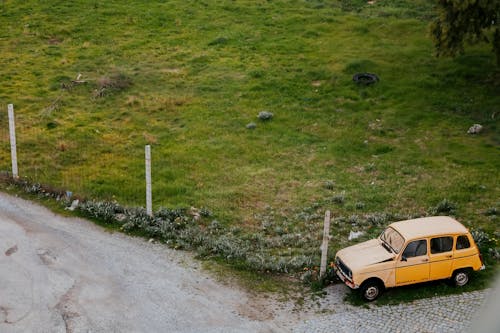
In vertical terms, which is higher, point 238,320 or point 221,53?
point 221,53

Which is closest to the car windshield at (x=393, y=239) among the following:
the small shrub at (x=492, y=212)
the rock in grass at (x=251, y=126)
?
the small shrub at (x=492, y=212)

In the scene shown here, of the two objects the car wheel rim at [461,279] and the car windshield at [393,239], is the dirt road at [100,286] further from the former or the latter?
the car wheel rim at [461,279]

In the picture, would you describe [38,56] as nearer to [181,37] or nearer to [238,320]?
[181,37]

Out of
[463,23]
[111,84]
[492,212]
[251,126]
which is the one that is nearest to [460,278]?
[492,212]

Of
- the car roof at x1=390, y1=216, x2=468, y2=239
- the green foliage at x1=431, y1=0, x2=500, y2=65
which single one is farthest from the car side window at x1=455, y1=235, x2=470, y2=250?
the green foliage at x1=431, y1=0, x2=500, y2=65

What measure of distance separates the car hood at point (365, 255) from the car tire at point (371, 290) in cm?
50

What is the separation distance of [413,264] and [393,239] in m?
0.95

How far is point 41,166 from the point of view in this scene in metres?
22.7

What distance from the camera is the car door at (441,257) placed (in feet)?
49.6

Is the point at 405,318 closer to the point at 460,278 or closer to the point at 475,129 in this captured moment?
Result: the point at 460,278

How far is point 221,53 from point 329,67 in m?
7.27

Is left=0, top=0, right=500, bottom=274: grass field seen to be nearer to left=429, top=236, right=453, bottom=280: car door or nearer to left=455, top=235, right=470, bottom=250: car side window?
left=455, top=235, right=470, bottom=250: car side window

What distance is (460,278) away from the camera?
15469 millimetres

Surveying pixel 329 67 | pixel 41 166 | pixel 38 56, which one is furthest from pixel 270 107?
pixel 38 56
